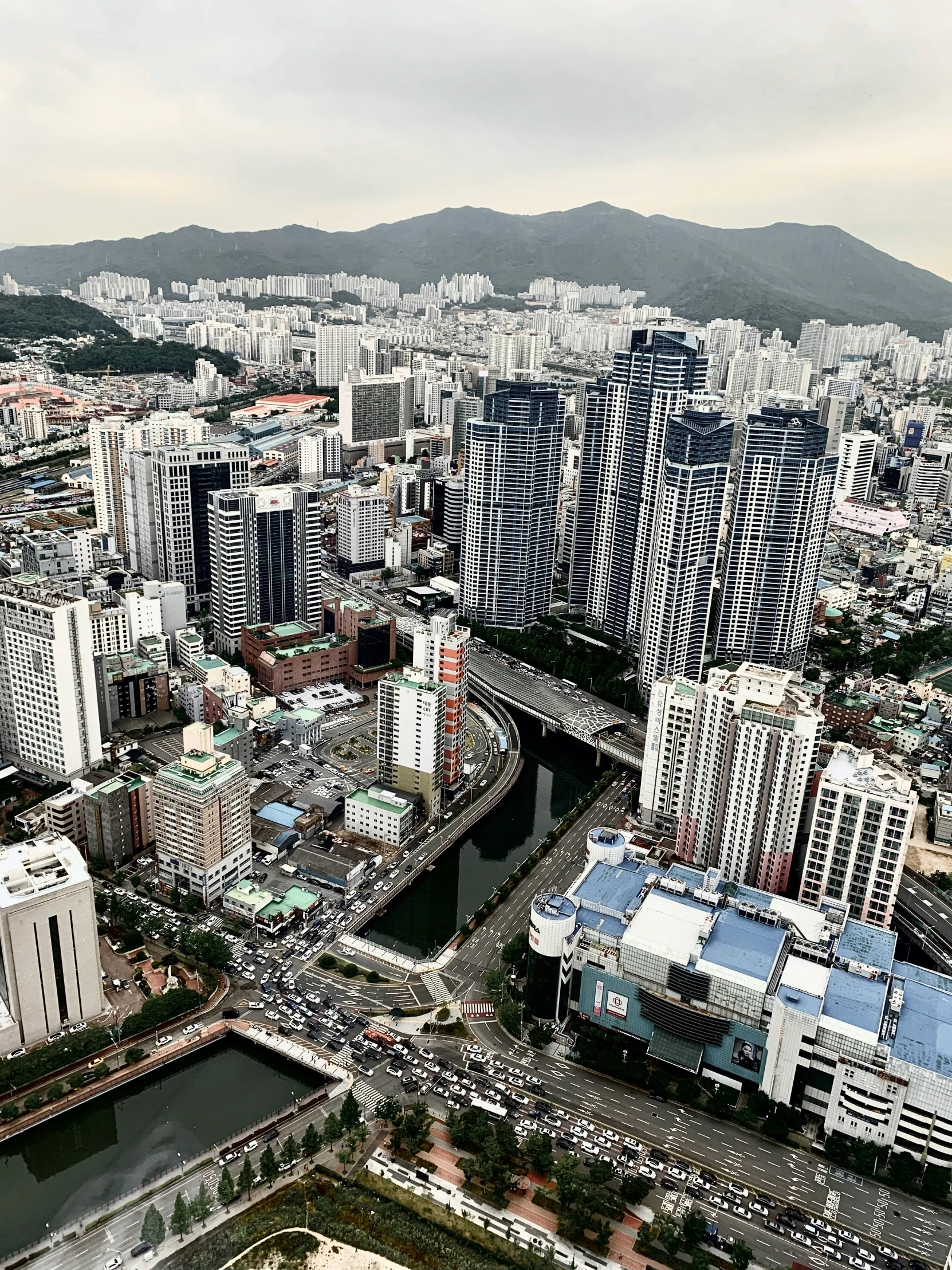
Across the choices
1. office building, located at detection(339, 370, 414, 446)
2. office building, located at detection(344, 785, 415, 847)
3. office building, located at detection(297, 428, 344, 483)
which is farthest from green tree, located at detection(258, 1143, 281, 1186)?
office building, located at detection(339, 370, 414, 446)

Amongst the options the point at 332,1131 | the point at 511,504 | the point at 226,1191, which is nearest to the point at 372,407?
the point at 511,504

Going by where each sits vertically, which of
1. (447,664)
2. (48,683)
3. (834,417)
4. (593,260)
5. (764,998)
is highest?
(593,260)

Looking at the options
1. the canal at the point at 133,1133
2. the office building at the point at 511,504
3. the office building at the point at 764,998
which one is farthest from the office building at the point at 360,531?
the canal at the point at 133,1133

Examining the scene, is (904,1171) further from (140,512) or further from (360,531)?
(140,512)

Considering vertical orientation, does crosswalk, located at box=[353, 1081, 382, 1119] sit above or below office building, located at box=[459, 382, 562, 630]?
below

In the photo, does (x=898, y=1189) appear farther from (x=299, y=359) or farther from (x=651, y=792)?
(x=299, y=359)

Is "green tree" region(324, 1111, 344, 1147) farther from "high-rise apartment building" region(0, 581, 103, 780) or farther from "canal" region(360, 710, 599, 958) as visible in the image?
"high-rise apartment building" region(0, 581, 103, 780)
